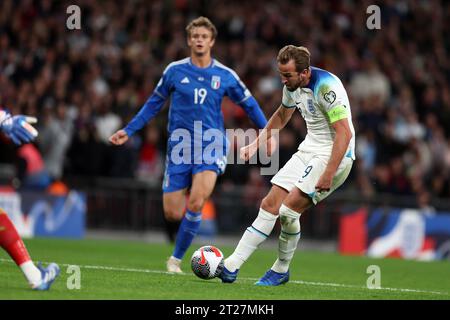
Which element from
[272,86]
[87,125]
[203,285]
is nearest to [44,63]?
[87,125]

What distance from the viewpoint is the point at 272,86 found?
22.2 metres

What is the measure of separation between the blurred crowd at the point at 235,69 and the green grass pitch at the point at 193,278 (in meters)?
2.93

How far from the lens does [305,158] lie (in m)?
9.62

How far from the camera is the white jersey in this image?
9227 mm

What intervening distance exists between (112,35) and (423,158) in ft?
23.7

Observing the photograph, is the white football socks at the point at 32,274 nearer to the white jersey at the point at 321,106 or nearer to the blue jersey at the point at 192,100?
the white jersey at the point at 321,106

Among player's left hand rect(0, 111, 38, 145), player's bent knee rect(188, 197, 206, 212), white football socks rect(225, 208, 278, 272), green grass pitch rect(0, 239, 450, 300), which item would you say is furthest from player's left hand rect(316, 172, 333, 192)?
player's left hand rect(0, 111, 38, 145)

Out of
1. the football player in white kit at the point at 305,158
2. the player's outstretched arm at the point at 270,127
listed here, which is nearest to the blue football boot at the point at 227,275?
the football player in white kit at the point at 305,158

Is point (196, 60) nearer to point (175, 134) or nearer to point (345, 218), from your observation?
point (175, 134)

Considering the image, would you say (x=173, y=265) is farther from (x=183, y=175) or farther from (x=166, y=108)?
(x=166, y=108)

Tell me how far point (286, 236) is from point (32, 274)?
2672 mm

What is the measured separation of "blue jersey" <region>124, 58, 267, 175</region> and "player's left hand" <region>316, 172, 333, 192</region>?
2351 mm

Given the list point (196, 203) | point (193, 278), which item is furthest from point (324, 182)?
point (196, 203)
